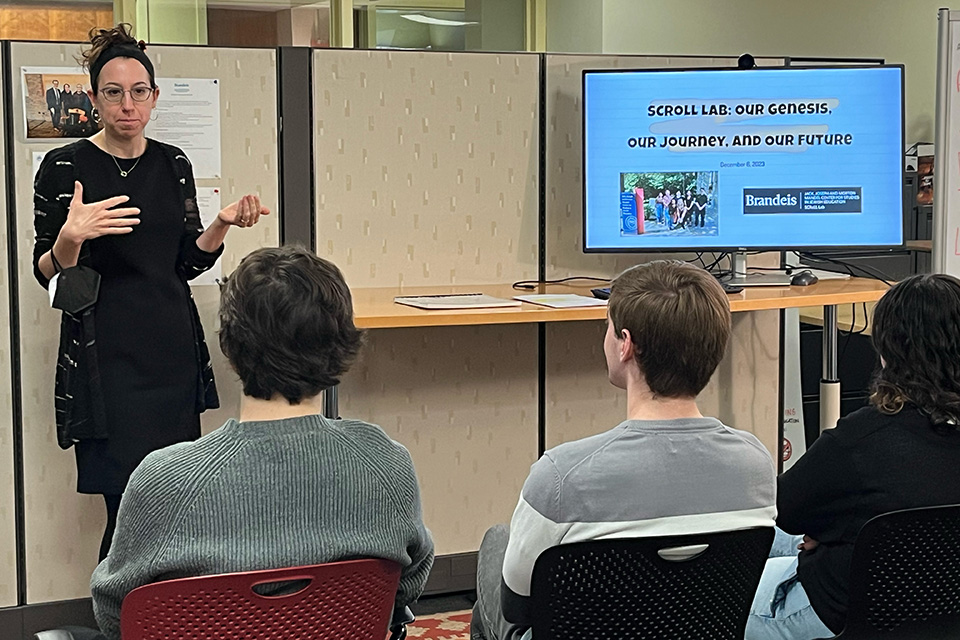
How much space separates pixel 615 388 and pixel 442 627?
0.97 metres

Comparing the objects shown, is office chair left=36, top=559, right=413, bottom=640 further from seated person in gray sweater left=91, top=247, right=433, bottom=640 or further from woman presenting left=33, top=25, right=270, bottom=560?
woman presenting left=33, top=25, right=270, bottom=560

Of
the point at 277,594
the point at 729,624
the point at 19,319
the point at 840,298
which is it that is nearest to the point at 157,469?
the point at 277,594

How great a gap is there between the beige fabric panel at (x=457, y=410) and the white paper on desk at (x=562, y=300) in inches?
13.3

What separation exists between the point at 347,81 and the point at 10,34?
3.79 metres

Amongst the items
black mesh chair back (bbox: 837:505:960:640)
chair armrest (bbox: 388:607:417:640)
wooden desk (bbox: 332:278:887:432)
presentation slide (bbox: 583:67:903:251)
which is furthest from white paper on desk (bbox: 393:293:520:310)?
black mesh chair back (bbox: 837:505:960:640)

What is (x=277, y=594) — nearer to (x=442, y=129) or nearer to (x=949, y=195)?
(x=442, y=129)

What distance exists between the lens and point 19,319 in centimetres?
319

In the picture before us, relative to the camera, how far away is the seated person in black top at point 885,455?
1.98 meters

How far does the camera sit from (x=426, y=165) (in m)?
3.54

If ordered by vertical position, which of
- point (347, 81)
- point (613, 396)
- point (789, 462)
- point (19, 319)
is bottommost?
point (789, 462)

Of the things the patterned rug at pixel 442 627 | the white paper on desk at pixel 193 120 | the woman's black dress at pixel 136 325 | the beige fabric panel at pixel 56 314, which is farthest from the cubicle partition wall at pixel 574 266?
the woman's black dress at pixel 136 325

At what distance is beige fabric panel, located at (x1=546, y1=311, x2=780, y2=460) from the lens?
372 centimetres

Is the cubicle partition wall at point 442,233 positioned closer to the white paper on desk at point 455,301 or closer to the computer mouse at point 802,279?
the white paper on desk at point 455,301

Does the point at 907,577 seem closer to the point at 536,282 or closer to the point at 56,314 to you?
the point at 536,282
